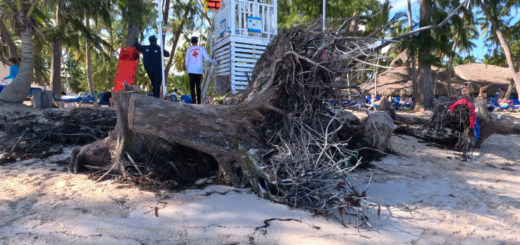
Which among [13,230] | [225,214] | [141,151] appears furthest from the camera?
[141,151]

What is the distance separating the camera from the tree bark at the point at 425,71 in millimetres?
11484

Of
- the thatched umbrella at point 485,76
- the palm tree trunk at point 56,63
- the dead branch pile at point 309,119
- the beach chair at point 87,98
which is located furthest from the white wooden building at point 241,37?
the thatched umbrella at point 485,76

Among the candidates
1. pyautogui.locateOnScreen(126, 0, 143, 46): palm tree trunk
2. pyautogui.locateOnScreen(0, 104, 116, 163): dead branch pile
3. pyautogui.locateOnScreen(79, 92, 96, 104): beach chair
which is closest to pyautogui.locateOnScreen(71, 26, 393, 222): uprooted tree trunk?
pyautogui.locateOnScreen(0, 104, 116, 163): dead branch pile

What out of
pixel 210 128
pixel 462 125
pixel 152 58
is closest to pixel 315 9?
pixel 462 125

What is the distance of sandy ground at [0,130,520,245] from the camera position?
2.60m

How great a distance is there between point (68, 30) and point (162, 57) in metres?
7.39

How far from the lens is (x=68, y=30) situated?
11312mm

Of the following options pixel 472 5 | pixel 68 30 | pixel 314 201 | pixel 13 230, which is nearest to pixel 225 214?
pixel 314 201

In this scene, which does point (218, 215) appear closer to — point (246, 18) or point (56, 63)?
point (246, 18)

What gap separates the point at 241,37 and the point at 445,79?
16816 millimetres

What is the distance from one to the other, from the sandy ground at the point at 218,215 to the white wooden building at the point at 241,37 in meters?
3.97

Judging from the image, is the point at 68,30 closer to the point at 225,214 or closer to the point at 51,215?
the point at 51,215

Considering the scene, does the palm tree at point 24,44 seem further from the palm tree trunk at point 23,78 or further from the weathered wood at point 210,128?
the weathered wood at point 210,128

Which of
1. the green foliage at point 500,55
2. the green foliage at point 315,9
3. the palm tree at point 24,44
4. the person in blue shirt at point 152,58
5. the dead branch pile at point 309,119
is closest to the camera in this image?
the dead branch pile at point 309,119
